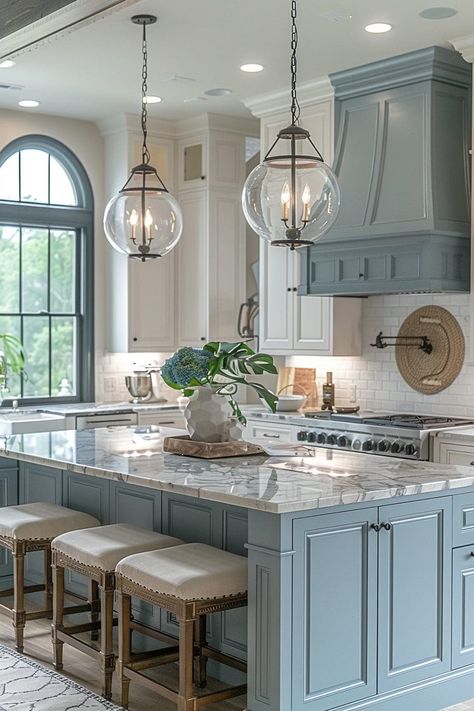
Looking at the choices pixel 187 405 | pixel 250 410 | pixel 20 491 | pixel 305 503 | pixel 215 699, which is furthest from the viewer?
pixel 250 410

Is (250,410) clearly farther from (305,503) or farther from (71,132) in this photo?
(305,503)

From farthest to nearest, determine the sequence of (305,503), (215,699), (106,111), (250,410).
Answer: (106,111) → (250,410) → (215,699) → (305,503)

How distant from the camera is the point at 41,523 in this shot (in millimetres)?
4633

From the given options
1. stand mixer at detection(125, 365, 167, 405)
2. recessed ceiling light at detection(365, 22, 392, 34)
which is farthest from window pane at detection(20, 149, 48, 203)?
recessed ceiling light at detection(365, 22, 392, 34)

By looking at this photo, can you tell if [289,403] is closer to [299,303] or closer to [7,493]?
[299,303]

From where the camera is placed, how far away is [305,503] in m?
3.33

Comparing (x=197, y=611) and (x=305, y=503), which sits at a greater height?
(x=305, y=503)

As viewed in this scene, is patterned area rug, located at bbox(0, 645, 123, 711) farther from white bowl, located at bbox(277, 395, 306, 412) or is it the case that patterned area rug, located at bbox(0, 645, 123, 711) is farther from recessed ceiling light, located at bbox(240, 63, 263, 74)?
recessed ceiling light, located at bbox(240, 63, 263, 74)

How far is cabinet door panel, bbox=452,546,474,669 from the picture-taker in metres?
3.91

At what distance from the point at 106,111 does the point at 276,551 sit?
5.05 meters

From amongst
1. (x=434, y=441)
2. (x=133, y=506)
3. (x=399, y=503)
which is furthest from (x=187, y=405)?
(x=434, y=441)

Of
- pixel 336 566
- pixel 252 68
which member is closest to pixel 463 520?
pixel 336 566

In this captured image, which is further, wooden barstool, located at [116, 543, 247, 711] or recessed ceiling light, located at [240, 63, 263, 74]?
recessed ceiling light, located at [240, 63, 263, 74]

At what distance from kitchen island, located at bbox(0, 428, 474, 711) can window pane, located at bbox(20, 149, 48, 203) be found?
368 cm
